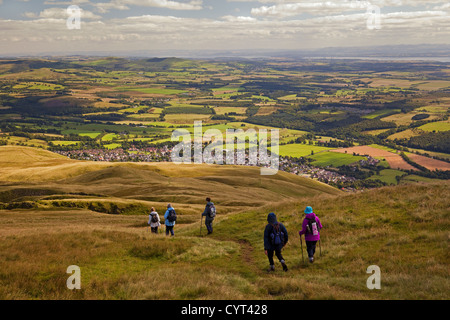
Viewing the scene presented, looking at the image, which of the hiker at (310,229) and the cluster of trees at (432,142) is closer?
the hiker at (310,229)

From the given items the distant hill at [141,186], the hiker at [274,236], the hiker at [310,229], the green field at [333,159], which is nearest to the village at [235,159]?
the green field at [333,159]

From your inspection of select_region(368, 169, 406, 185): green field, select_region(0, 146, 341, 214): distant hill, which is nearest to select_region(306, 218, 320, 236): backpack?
select_region(0, 146, 341, 214): distant hill

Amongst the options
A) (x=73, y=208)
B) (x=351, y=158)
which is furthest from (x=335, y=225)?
(x=351, y=158)

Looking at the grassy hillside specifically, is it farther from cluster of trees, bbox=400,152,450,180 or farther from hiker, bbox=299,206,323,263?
cluster of trees, bbox=400,152,450,180

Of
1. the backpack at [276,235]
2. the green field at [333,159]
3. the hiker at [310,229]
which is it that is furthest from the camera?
the green field at [333,159]

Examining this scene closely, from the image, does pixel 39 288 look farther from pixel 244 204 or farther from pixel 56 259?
pixel 244 204

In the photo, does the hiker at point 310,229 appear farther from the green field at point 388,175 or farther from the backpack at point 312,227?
the green field at point 388,175

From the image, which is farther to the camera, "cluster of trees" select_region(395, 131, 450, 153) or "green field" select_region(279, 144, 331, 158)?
"cluster of trees" select_region(395, 131, 450, 153)

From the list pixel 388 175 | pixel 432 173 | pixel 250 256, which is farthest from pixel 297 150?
pixel 250 256

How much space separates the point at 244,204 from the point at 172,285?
4425cm

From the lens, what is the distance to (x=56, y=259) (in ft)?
58.9

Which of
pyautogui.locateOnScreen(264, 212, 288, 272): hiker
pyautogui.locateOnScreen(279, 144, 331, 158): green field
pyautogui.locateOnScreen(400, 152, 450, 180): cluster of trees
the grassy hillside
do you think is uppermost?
pyautogui.locateOnScreen(264, 212, 288, 272): hiker

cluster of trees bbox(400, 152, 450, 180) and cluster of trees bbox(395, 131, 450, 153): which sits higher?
cluster of trees bbox(395, 131, 450, 153)
